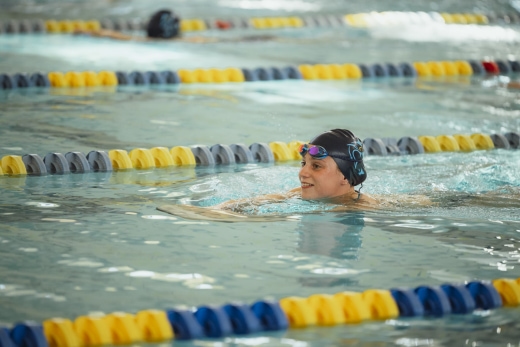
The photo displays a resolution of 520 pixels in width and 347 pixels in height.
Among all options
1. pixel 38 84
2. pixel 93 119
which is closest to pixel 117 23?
pixel 38 84

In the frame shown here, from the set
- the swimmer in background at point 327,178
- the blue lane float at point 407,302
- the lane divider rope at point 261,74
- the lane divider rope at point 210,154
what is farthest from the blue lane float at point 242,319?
the lane divider rope at point 261,74

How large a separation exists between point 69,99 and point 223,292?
5.04 m

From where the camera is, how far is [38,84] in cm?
898

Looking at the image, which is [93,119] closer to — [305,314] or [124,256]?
[124,256]

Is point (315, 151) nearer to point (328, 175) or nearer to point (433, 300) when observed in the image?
point (328, 175)

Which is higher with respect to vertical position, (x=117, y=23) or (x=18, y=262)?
(x=117, y=23)

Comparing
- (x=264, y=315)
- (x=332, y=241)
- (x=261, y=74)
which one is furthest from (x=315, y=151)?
(x=261, y=74)

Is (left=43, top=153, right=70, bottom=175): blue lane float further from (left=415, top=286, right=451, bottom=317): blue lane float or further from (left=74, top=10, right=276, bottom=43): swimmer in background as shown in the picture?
(left=74, top=10, right=276, bottom=43): swimmer in background

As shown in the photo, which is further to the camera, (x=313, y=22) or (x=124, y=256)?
(x=313, y=22)

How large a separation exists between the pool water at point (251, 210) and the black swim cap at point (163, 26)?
134cm

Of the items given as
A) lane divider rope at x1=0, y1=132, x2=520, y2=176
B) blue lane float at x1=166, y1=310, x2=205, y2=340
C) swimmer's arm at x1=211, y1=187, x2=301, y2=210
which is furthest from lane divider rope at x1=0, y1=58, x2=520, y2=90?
blue lane float at x1=166, y1=310, x2=205, y2=340

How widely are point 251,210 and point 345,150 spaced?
0.62 metres

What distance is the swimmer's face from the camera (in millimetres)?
5172

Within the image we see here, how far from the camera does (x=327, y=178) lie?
5.20 metres
